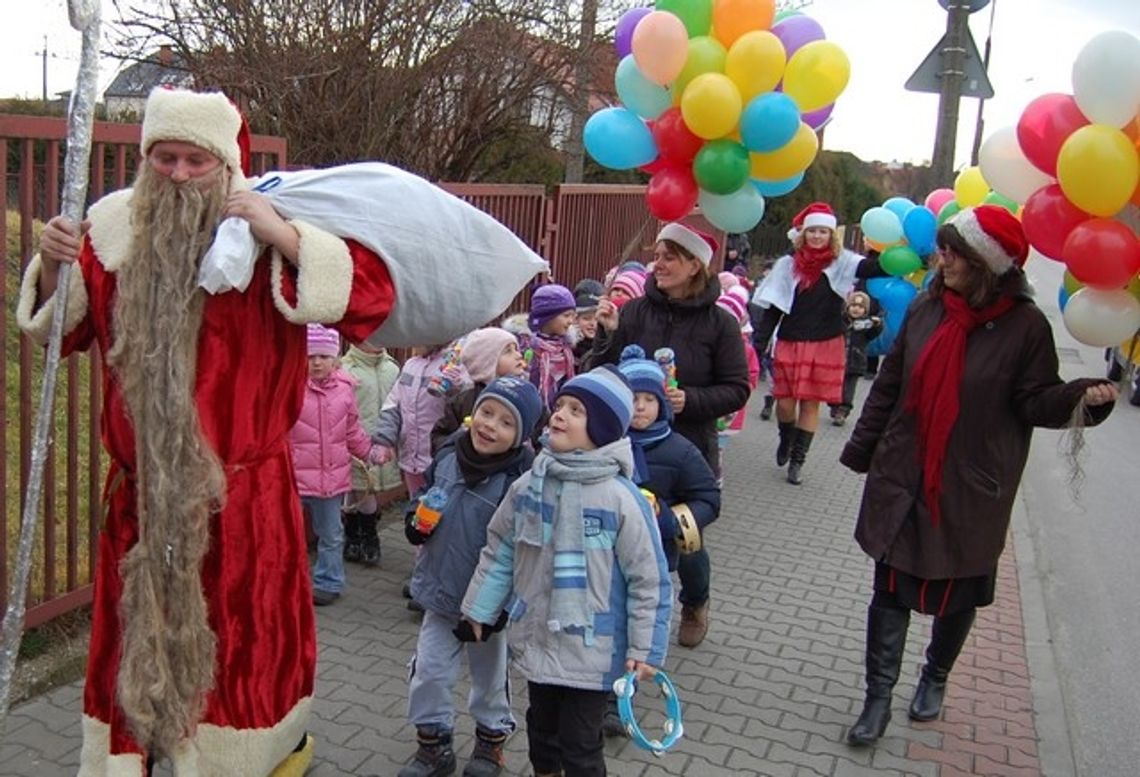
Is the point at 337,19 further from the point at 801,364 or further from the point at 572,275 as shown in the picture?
the point at 801,364

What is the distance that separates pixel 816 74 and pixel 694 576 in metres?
2.14

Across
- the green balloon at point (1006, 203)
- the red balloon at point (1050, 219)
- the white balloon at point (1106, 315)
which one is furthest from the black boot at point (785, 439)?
the white balloon at point (1106, 315)

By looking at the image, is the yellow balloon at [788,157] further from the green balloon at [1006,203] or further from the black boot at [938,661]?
the black boot at [938,661]

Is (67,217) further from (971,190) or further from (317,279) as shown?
(971,190)

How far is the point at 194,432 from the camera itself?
2654mm

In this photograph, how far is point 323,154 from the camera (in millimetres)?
9461

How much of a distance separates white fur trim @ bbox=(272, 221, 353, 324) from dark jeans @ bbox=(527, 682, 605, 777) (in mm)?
1262

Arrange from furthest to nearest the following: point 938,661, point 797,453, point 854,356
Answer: point 854,356 < point 797,453 < point 938,661

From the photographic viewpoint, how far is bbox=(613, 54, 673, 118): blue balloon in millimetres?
4750

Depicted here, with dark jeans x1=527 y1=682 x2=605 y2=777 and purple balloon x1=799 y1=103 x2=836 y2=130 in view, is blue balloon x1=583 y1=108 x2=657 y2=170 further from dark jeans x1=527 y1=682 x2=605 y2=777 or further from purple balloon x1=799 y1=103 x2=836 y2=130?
dark jeans x1=527 y1=682 x2=605 y2=777

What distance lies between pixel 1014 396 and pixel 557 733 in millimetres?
1886

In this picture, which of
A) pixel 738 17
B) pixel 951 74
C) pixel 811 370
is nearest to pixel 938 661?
pixel 738 17

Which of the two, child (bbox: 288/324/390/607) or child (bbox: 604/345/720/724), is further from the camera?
child (bbox: 288/324/390/607)

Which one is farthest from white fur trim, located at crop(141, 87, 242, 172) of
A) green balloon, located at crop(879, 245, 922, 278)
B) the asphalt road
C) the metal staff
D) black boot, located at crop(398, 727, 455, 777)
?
green balloon, located at crop(879, 245, 922, 278)
